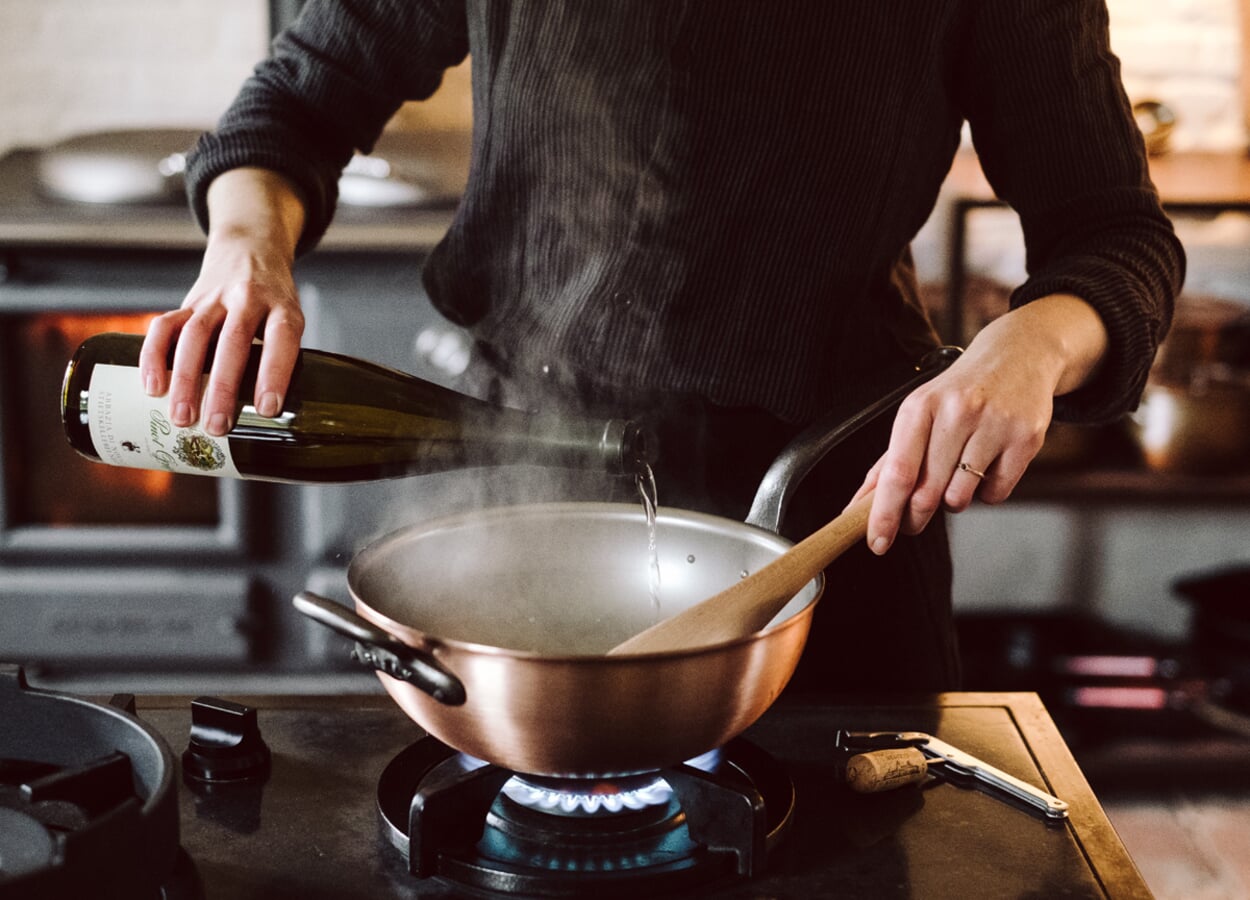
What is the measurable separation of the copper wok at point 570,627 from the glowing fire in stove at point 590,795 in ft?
0.24

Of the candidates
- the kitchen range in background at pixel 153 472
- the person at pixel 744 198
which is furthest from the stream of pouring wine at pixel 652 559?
the kitchen range in background at pixel 153 472

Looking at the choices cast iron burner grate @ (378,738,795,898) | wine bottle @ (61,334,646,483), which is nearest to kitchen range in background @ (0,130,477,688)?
wine bottle @ (61,334,646,483)

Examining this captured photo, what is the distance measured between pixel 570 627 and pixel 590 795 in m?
0.21

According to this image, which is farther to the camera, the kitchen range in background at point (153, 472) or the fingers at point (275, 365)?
the kitchen range in background at point (153, 472)

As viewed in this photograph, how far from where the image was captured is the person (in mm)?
1025

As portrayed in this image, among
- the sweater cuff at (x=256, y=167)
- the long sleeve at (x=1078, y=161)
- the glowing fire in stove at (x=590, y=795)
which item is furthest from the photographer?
the sweater cuff at (x=256, y=167)

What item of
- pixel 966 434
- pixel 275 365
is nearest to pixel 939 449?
pixel 966 434

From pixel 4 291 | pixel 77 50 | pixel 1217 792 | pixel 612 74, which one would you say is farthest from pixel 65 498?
pixel 1217 792

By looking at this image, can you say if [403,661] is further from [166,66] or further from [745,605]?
[166,66]

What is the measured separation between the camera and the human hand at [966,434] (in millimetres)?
794

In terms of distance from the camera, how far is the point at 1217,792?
7.53 feet

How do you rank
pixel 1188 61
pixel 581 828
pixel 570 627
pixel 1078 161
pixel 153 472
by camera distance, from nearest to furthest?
pixel 581 828 → pixel 570 627 → pixel 1078 161 → pixel 153 472 → pixel 1188 61

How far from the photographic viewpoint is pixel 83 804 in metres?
0.61

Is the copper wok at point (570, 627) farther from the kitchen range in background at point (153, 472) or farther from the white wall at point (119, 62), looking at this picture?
the white wall at point (119, 62)
